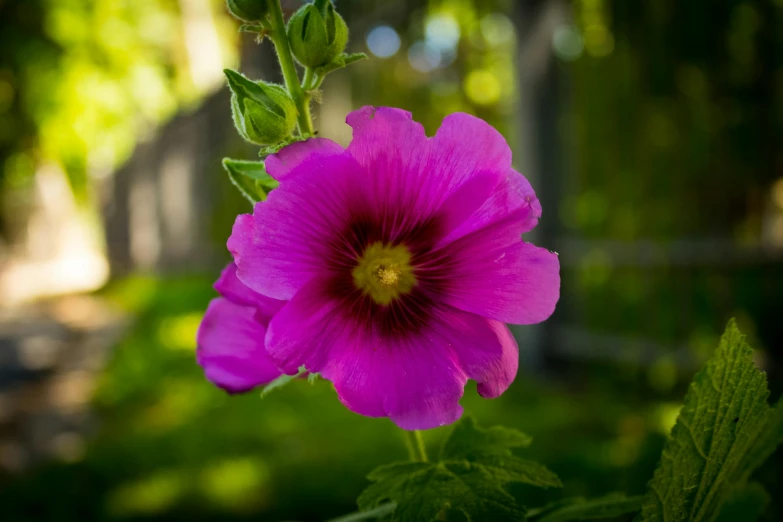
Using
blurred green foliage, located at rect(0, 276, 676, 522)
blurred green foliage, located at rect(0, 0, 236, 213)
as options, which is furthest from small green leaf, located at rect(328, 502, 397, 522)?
blurred green foliage, located at rect(0, 0, 236, 213)

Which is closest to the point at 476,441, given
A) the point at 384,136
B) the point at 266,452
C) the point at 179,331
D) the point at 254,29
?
the point at 384,136

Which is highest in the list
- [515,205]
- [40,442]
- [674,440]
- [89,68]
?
[89,68]

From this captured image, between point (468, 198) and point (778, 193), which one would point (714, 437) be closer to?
point (468, 198)

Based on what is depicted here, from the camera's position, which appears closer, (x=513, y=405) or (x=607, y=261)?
(x=513, y=405)

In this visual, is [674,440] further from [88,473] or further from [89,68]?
[89,68]

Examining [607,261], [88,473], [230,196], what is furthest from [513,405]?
[230,196]

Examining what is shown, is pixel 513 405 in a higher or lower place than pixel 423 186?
lower

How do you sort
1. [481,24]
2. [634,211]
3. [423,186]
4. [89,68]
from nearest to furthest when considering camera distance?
[423,186] → [634,211] → [481,24] → [89,68]

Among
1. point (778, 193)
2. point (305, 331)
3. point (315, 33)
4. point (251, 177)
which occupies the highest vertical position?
point (315, 33)
